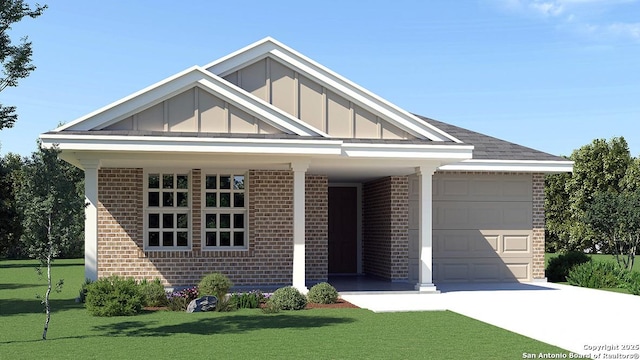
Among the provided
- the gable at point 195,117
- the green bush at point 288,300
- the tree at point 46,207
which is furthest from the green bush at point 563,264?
the tree at point 46,207

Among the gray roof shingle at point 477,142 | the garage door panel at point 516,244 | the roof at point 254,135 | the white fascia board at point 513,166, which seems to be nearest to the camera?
the roof at point 254,135

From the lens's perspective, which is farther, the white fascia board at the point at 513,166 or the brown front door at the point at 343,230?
the brown front door at the point at 343,230

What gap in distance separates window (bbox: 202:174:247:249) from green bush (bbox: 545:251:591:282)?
1058 centimetres

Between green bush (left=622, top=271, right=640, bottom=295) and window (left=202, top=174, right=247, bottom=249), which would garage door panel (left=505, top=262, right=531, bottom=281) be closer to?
green bush (left=622, top=271, right=640, bottom=295)

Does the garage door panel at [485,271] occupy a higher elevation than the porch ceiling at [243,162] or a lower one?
lower

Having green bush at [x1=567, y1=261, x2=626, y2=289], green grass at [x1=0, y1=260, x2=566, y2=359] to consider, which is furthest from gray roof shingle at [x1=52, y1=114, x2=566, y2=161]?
green grass at [x1=0, y1=260, x2=566, y2=359]

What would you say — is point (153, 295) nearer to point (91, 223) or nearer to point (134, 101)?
point (91, 223)

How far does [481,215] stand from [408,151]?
5621mm

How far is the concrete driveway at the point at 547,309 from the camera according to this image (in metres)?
11.1

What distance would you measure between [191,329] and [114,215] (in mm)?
7160

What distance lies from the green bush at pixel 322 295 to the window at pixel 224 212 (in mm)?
3920

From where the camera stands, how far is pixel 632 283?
65.8ft

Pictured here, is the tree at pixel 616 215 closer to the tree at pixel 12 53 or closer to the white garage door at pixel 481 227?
the white garage door at pixel 481 227

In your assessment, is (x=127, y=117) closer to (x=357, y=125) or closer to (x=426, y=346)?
(x=357, y=125)
